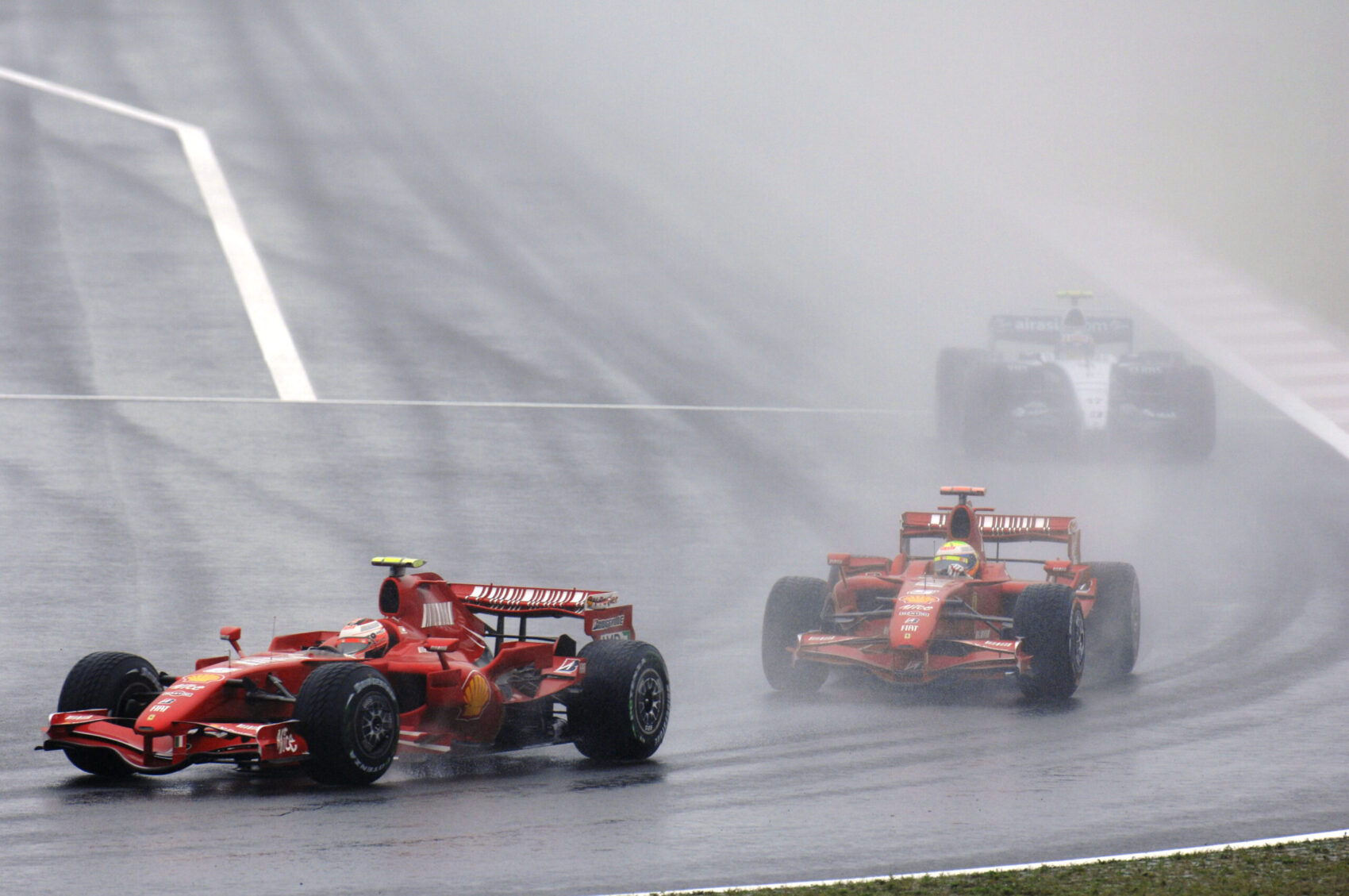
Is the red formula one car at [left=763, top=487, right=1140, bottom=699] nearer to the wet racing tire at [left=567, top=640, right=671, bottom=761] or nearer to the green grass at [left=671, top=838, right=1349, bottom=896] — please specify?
the wet racing tire at [left=567, top=640, right=671, bottom=761]

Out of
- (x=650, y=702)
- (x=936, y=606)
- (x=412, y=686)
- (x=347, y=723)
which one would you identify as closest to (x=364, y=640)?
(x=412, y=686)

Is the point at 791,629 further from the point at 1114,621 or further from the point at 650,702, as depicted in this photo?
the point at 650,702

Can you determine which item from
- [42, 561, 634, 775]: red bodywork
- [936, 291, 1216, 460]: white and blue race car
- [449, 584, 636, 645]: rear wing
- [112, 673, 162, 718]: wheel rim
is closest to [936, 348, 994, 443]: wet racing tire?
[936, 291, 1216, 460]: white and blue race car

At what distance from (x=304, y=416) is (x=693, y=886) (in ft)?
62.9

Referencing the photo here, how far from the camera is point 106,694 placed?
1170cm

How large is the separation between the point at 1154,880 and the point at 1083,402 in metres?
19.7

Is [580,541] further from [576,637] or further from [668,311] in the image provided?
[668,311]

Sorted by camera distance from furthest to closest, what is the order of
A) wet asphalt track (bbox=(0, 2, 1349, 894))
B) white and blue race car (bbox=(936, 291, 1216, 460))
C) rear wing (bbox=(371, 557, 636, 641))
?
1. white and blue race car (bbox=(936, 291, 1216, 460))
2. rear wing (bbox=(371, 557, 636, 641))
3. wet asphalt track (bbox=(0, 2, 1349, 894))

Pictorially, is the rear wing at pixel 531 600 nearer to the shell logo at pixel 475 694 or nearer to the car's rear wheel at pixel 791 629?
the shell logo at pixel 475 694

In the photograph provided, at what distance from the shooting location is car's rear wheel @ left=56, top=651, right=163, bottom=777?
37.8 feet

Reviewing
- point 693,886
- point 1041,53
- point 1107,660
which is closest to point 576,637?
point 1107,660

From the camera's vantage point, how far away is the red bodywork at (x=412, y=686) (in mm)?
11109

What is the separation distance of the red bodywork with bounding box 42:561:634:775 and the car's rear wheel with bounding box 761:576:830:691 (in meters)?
2.60

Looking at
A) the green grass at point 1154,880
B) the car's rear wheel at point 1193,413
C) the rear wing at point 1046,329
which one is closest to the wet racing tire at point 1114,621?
the green grass at point 1154,880
